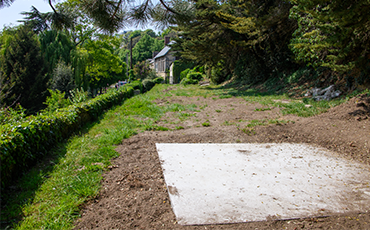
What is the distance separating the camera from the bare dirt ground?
231 cm

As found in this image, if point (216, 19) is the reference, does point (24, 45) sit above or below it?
below

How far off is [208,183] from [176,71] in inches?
1596

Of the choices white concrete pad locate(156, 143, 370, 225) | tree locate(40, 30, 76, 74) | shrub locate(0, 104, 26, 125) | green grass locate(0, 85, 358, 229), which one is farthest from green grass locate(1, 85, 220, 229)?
tree locate(40, 30, 76, 74)

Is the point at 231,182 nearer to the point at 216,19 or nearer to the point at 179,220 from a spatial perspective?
the point at 179,220

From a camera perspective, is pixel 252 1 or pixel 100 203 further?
pixel 252 1

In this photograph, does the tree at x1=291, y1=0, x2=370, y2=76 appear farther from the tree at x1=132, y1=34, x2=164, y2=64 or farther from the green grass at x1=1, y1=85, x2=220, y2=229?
the tree at x1=132, y1=34, x2=164, y2=64

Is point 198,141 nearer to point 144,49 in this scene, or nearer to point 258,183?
point 258,183

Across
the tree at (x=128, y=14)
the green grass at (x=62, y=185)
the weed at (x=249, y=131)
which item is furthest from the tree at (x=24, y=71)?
the weed at (x=249, y=131)

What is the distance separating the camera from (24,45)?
14414mm

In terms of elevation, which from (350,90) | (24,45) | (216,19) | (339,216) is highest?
(216,19)

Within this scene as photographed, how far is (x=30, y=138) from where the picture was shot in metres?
3.85

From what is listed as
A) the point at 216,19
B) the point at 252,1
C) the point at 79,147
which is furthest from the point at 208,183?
the point at 216,19

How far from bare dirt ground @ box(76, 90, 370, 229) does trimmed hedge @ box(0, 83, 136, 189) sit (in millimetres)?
1334

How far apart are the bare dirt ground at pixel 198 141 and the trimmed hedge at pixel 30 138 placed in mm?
1334
